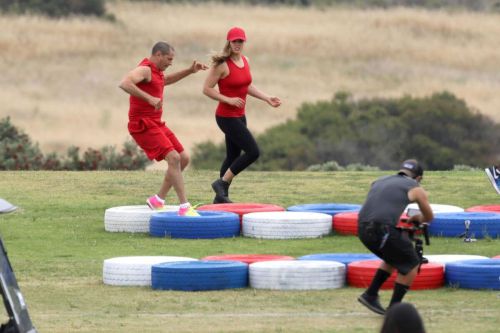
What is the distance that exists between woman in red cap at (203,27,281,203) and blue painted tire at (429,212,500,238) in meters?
2.90

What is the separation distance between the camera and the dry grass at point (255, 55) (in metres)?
51.6

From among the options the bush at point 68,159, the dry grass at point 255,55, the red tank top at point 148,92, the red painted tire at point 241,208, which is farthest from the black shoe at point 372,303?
the dry grass at point 255,55

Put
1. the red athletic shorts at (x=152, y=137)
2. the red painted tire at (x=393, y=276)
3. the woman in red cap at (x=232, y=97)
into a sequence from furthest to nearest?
the woman in red cap at (x=232, y=97) → the red athletic shorts at (x=152, y=137) → the red painted tire at (x=393, y=276)

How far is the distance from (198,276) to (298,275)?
0.87 m

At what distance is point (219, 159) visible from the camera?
1953 inches

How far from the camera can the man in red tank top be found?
1686cm

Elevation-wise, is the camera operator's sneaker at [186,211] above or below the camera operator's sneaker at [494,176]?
below

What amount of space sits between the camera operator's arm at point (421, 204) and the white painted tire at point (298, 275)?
148 cm

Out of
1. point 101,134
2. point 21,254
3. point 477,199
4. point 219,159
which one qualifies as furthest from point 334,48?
point 21,254

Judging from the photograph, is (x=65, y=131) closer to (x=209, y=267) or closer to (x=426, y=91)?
(x=426, y=91)

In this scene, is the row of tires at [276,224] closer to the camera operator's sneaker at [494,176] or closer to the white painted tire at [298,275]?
the camera operator's sneaker at [494,176]

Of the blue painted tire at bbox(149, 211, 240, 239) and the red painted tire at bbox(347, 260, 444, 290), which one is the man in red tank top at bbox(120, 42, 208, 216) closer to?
the blue painted tire at bbox(149, 211, 240, 239)

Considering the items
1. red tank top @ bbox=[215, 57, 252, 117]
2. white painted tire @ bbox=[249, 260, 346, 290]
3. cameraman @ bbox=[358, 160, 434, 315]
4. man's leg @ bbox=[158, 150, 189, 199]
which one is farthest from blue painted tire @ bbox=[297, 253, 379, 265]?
red tank top @ bbox=[215, 57, 252, 117]

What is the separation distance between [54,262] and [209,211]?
257 centimetres
